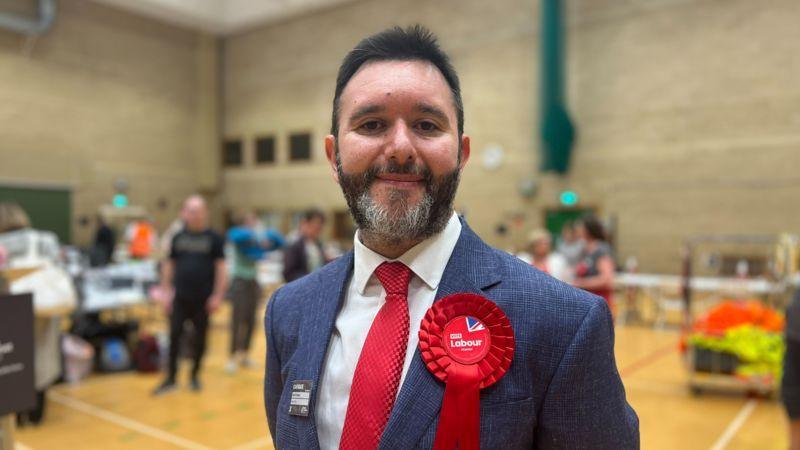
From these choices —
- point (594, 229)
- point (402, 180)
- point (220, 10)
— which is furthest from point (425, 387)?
point (220, 10)

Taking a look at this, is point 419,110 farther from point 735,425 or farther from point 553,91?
point 553,91

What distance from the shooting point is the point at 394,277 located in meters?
1.32

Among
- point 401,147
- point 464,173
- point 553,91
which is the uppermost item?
point 553,91

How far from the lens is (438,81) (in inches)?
49.7

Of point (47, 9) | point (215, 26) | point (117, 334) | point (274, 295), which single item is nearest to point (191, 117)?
point (215, 26)

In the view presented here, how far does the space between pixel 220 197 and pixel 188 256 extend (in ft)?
60.1

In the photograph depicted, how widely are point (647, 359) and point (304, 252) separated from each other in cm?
A: 489

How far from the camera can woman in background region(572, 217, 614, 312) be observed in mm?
6215

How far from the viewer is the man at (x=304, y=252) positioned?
21.1ft

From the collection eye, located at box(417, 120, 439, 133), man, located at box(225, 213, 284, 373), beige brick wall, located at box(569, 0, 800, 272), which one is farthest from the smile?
beige brick wall, located at box(569, 0, 800, 272)

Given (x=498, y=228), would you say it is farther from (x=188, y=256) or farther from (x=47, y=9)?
(x=47, y=9)

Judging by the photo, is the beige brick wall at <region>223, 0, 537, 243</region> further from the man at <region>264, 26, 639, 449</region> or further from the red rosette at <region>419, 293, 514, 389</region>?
the red rosette at <region>419, 293, 514, 389</region>

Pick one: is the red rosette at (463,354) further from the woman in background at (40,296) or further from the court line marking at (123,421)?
the court line marking at (123,421)

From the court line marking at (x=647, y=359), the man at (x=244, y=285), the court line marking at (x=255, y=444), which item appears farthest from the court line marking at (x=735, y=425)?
the man at (x=244, y=285)
